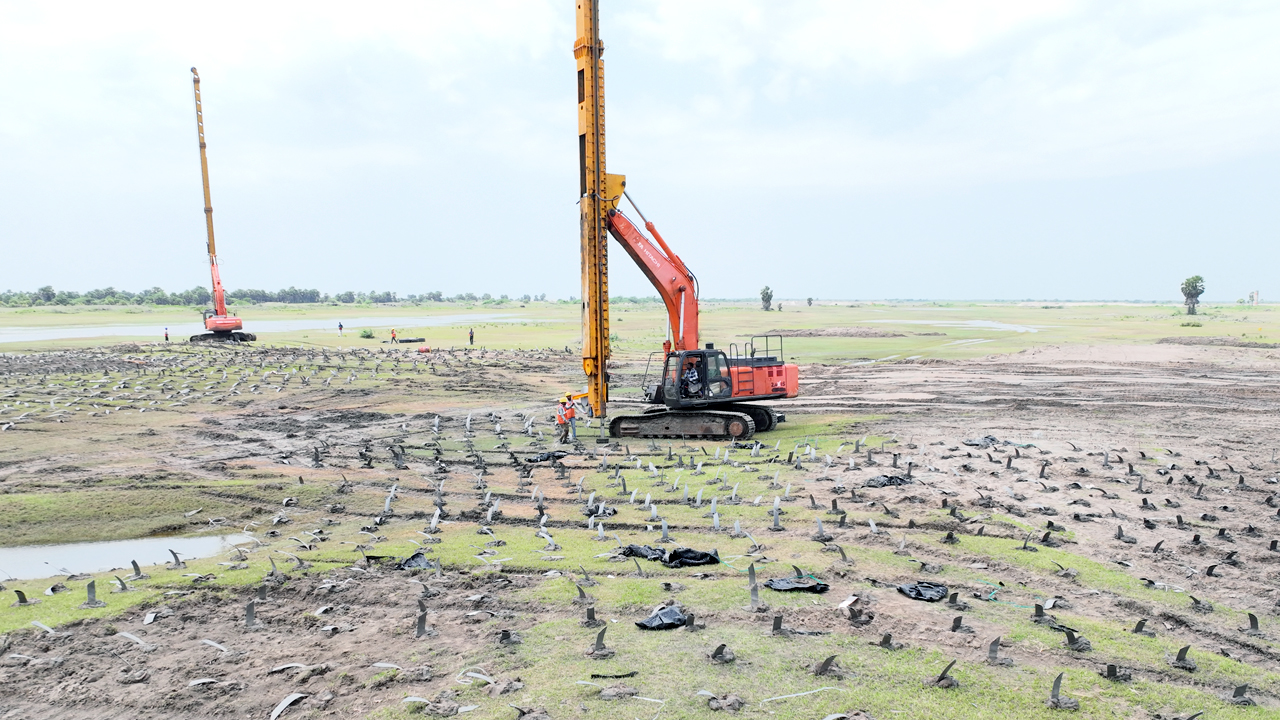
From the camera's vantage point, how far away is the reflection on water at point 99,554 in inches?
421

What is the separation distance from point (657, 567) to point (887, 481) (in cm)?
584

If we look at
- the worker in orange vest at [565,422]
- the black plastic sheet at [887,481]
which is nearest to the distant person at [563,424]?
the worker in orange vest at [565,422]

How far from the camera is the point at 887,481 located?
13539 millimetres

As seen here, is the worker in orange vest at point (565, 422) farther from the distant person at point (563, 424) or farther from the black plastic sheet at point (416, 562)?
the black plastic sheet at point (416, 562)

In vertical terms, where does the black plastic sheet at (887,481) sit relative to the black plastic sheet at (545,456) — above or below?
above

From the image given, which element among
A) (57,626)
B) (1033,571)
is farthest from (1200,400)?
(57,626)

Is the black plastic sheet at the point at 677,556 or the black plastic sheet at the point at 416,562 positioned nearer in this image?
the black plastic sheet at the point at 677,556

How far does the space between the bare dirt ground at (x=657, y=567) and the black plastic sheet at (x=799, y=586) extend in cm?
18

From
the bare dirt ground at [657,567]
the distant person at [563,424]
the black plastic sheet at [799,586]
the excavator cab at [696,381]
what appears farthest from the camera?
the excavator cab at [696,381]

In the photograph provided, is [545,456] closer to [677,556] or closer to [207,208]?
[677,556]

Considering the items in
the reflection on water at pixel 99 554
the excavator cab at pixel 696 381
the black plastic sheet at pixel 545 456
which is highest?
the excavator cab at pixel 696 381

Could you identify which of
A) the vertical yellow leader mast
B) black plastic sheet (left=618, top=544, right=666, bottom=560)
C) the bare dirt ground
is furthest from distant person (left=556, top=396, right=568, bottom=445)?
black plastic sheet (left=618, top=544, right=666, bottom=560)

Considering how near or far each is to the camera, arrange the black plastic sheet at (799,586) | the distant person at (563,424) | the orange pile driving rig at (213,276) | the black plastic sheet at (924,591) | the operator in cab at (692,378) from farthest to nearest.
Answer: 1. the orange pile driving rig at (213,276)
2. the operator in cab at (692,378)
3. the distant person at (563,424)
4. the black plastic sheet at (799,586)
5. the black plastic sheet at (924,591)

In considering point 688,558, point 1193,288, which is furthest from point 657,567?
point 1193,288
